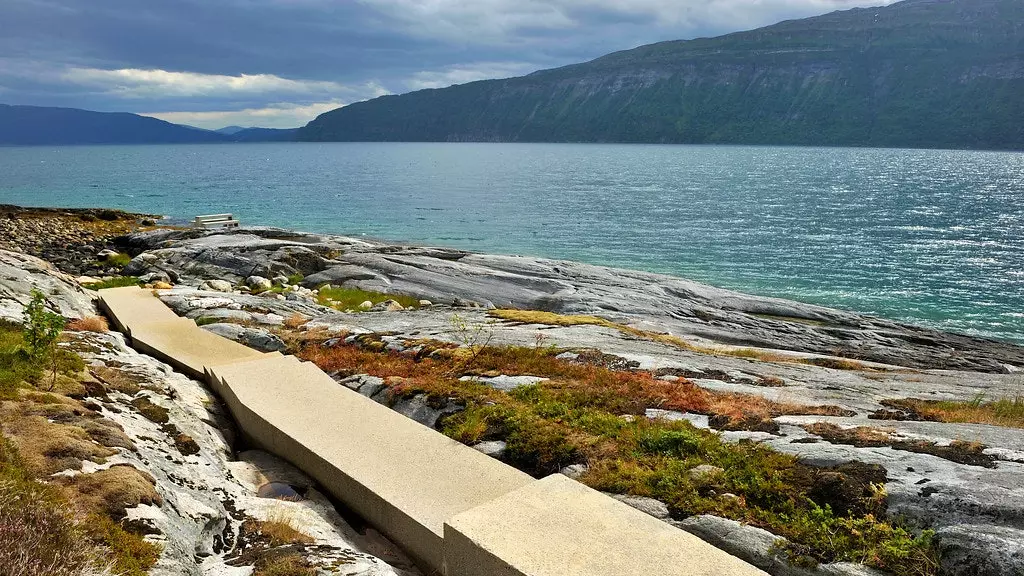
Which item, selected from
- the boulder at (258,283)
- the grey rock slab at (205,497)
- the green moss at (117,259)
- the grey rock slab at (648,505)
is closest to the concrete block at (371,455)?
the grey rock slab at (205,497)

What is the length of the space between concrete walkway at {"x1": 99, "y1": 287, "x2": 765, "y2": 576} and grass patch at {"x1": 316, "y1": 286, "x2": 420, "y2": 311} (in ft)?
62.5

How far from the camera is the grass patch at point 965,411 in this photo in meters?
14.0

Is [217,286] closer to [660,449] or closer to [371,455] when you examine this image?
[371,455]

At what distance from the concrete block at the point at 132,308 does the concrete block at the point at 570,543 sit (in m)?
18.9

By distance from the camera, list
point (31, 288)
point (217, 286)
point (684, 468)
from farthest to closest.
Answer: point (217, 286) → point (31, 288) → point (684, 468)

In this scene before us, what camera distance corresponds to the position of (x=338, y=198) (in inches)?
5032

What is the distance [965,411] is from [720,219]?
84386 millimetres

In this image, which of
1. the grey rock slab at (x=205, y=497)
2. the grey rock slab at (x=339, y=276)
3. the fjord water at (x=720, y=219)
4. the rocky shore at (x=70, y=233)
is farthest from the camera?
the fjord water at (x=720, y=219)

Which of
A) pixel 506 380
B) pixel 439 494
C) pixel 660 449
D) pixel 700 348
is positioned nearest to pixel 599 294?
pixel 700 348

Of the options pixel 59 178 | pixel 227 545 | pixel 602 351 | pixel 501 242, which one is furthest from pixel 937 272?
pixel 59 178

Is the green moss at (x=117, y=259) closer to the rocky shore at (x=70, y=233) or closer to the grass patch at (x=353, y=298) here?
the rocky shore at (x=70, y=233)

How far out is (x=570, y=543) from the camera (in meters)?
9.32

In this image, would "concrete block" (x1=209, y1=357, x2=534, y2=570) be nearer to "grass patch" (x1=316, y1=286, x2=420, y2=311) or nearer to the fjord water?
"grass patch" (x1=316, y1=286, x2=420, y2=311)

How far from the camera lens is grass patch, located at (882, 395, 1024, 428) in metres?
14.0
